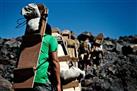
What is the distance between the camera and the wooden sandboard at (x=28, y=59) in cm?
460

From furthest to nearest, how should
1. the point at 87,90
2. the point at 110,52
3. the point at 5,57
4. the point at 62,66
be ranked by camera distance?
1. the point at 110,52
2. the point at 5,57
3. the point at 87,90
4. the point at 62,66

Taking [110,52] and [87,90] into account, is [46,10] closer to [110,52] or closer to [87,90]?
[87,90]

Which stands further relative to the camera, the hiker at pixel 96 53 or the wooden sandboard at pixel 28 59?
the hiker at pixel 96 53

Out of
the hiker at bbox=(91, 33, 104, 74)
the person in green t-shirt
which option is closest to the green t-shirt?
the person in green t-shirt

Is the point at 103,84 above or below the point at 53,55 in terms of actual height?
below

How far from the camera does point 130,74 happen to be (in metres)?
26.2

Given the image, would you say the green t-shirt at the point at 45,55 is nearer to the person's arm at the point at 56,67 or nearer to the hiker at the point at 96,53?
the person's arm at the point at 56,67

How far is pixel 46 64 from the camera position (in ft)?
15.6

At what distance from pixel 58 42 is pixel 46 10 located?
51cm

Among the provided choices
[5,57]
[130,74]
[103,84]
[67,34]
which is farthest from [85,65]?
[67,34]

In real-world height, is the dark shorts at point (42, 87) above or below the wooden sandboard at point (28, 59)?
below

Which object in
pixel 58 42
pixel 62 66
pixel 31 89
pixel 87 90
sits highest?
pixel 58 42

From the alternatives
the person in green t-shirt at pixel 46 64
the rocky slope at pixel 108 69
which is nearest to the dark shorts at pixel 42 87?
the person in green t-shirt at pixel 46 64

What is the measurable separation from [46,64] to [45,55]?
0.43 feet
